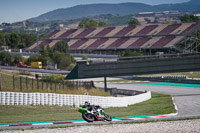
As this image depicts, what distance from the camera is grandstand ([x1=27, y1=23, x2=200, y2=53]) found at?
116425mm

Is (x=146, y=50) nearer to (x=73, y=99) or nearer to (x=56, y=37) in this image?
(x=56, y=37)

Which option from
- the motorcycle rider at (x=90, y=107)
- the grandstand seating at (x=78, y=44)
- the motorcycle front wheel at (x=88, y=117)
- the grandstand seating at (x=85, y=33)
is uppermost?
the grandstand seating at (x=85, y=33)

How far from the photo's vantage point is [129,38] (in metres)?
133

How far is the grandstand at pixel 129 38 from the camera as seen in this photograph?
382ft

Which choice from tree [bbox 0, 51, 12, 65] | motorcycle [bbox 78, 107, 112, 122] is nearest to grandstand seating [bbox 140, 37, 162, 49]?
tree [bbox 0, 51, 12, 65]

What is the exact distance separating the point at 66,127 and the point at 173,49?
90.7 m

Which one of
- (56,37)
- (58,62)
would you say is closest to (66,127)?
(58,62)

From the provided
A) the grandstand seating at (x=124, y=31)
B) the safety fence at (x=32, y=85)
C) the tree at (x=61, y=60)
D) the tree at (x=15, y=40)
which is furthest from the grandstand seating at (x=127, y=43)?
the safety fence at (x=32, y=85)

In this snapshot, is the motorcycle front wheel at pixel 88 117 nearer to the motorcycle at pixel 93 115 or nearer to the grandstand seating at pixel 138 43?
the motorcycle at pixel 93 115

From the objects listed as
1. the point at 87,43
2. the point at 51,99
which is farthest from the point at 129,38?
the point at 51,99

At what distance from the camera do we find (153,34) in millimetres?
128000

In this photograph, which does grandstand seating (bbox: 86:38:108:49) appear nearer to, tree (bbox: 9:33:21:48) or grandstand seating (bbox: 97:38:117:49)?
grandstand seating (bbox: 97:38:117:49)

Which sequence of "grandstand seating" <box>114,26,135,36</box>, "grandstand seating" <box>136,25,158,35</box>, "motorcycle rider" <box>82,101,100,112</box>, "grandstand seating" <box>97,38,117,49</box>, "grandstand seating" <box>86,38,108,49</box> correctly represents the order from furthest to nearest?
"grandstand seating" <box>114,26,135,36</box> → "grandstand seating" <box>86,38,108,49</box> → "grandstand seating" <box>136,25,158,35</box> → "grandstand seating" <box>97,38,117,49</box> → "motorcycle rider" <box>82,101,100,112</box>

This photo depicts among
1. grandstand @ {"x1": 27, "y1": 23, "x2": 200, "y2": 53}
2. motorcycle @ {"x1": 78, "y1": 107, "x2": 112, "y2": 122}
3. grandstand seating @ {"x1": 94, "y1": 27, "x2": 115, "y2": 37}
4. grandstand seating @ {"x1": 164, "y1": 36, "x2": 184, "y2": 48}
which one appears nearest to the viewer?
motorcycle @ {"x1": 78, "y1": 107, "x2": 112, "y2": 122}
